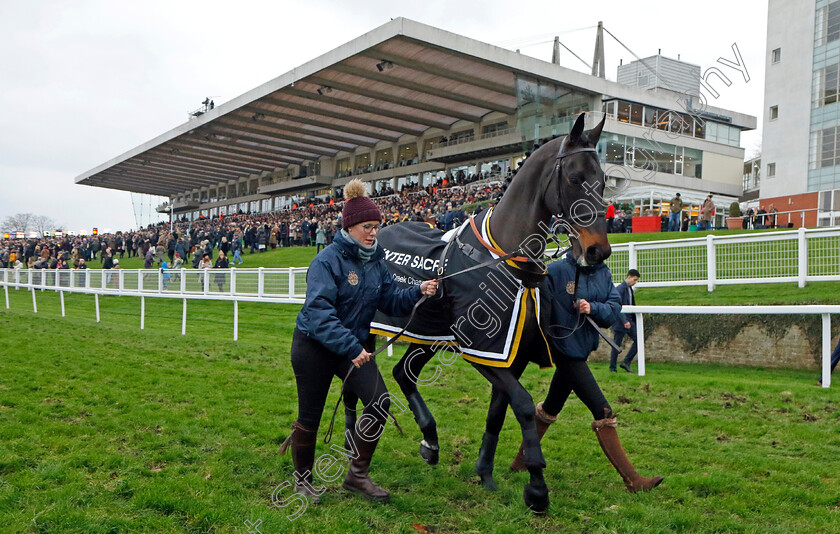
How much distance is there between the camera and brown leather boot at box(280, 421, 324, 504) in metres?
3.57

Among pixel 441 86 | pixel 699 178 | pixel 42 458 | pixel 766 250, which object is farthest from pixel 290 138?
pixel 42 458

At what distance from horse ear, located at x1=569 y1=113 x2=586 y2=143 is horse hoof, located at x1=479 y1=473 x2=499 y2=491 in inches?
81.9

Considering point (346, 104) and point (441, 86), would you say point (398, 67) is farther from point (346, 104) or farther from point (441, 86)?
point (346, 104)

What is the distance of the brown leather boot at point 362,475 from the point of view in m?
3.58

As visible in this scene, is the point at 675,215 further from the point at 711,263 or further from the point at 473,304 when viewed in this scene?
the point at 473,304

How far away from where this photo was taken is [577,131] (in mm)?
3436

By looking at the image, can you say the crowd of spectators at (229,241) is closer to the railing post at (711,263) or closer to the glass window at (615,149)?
the glass window at (615,149)

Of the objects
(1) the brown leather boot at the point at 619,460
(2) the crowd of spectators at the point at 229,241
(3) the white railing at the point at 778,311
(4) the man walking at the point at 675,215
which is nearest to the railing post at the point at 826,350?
(3) the white railing at the point at 778,311

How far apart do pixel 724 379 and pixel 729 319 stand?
192 centimetres

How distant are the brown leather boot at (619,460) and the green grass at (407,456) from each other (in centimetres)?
9

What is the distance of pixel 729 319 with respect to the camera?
323 inches

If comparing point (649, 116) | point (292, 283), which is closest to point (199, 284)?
point (292, 283)

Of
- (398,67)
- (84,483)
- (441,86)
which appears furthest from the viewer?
(441,86)

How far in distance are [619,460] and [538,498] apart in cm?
68
